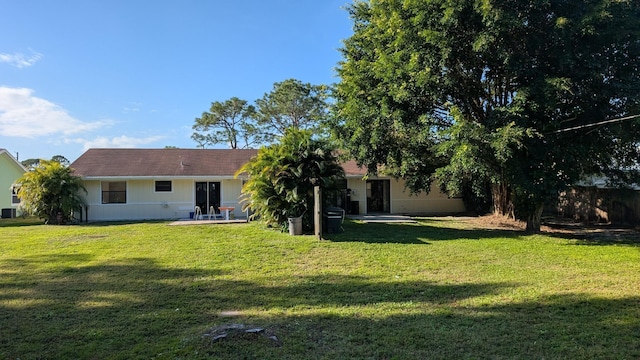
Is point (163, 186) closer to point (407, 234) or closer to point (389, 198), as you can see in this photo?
point (389, 198)

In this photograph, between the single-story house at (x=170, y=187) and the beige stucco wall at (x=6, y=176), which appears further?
the beige stucco wall at (x=6, y=176)

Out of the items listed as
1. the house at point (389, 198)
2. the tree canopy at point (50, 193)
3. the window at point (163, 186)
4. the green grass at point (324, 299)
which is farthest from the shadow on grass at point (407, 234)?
the tree canopy at point (50, 193)

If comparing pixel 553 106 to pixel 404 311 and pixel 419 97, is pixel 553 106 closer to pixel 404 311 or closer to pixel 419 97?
pixel 419 97

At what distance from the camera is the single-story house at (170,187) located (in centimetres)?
1966

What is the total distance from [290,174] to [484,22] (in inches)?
284

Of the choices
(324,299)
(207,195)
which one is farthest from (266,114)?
(324,299)

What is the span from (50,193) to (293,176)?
11.6 metres

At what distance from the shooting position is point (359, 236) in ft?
41.5

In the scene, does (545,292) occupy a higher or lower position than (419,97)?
lower

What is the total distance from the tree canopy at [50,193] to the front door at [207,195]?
5.28 meters

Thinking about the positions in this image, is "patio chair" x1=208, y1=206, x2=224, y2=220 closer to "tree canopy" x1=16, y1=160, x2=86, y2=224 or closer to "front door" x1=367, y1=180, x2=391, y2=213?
"tree canopy" x1=16, y1=160, x2=86, y2=224

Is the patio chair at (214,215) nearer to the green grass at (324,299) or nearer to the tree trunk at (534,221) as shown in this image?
the green grass at (324,299)

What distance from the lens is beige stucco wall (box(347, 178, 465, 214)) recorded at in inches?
854

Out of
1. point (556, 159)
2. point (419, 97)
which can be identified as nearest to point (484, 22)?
point (419, 97)
